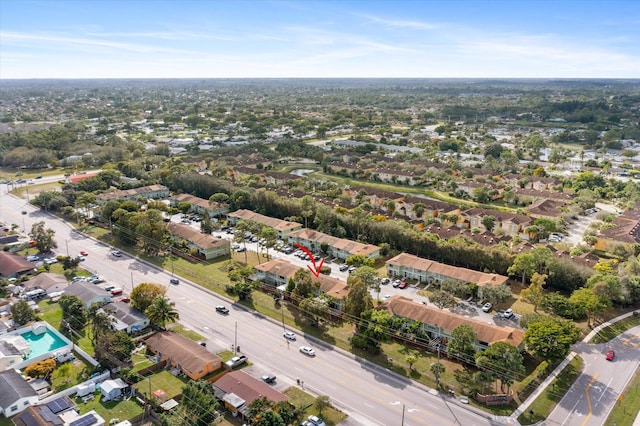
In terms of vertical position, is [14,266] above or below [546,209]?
below

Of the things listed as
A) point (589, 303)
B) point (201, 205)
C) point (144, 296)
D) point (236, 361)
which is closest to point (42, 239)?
point (201, 205)

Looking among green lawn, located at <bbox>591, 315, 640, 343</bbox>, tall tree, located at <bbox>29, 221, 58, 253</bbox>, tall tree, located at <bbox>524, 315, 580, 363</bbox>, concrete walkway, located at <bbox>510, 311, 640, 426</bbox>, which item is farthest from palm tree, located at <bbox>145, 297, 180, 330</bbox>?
green lawn, located at <bbox>591, 315, 640, 343</bbox>

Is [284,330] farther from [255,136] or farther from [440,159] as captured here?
[255,136]

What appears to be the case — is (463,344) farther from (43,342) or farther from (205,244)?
(43,342)

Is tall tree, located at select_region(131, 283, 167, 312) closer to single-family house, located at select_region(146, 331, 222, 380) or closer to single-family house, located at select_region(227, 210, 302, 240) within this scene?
single-family house, located at select_region(146, 331, 222, 380)

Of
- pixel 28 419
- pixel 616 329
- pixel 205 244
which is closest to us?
pixel 28 419

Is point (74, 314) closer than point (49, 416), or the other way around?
point (49, 416)

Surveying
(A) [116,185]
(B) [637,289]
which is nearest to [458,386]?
(B) [637,289]
